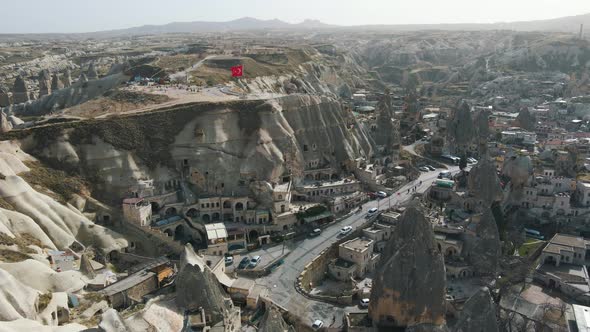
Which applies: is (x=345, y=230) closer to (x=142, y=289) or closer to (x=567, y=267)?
(x=567, y=267)

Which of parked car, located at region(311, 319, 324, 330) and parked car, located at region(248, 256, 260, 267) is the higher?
parked car, located at region(248, 256, 260, 267)

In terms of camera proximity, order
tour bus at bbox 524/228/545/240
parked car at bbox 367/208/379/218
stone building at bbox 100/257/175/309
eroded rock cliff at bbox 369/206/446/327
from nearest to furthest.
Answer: eroded rock cliff at bbox 369/206/446/327
stone building at bbox 100/257/175/309
tour bus at bbox 524/228/545/240
parked car at bbox 367/208/379/218

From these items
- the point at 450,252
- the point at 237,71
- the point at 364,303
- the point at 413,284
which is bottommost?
the point at 364,303

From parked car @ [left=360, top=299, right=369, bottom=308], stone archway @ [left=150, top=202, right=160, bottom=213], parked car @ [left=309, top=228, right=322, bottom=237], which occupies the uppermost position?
stone archway @ [left=150, top=202, right=160, bottom=213]

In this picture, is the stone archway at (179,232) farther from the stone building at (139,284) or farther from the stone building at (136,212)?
the stone building at (139,284)

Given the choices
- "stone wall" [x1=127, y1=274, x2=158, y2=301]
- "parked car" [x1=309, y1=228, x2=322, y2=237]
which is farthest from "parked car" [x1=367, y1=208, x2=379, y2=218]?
"stone wall" [x1=127, y1=274, x2=158, y2=301]

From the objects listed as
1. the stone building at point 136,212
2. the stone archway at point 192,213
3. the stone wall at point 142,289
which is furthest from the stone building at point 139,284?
the stone archway at point 192,213

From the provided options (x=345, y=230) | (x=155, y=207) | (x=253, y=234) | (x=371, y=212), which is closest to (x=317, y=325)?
(x=345, y=230)

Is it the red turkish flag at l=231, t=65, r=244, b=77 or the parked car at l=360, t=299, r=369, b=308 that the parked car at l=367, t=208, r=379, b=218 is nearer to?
the parked car at l=360, t=299, r=369, b=308

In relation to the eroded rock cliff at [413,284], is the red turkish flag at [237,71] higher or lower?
higher
